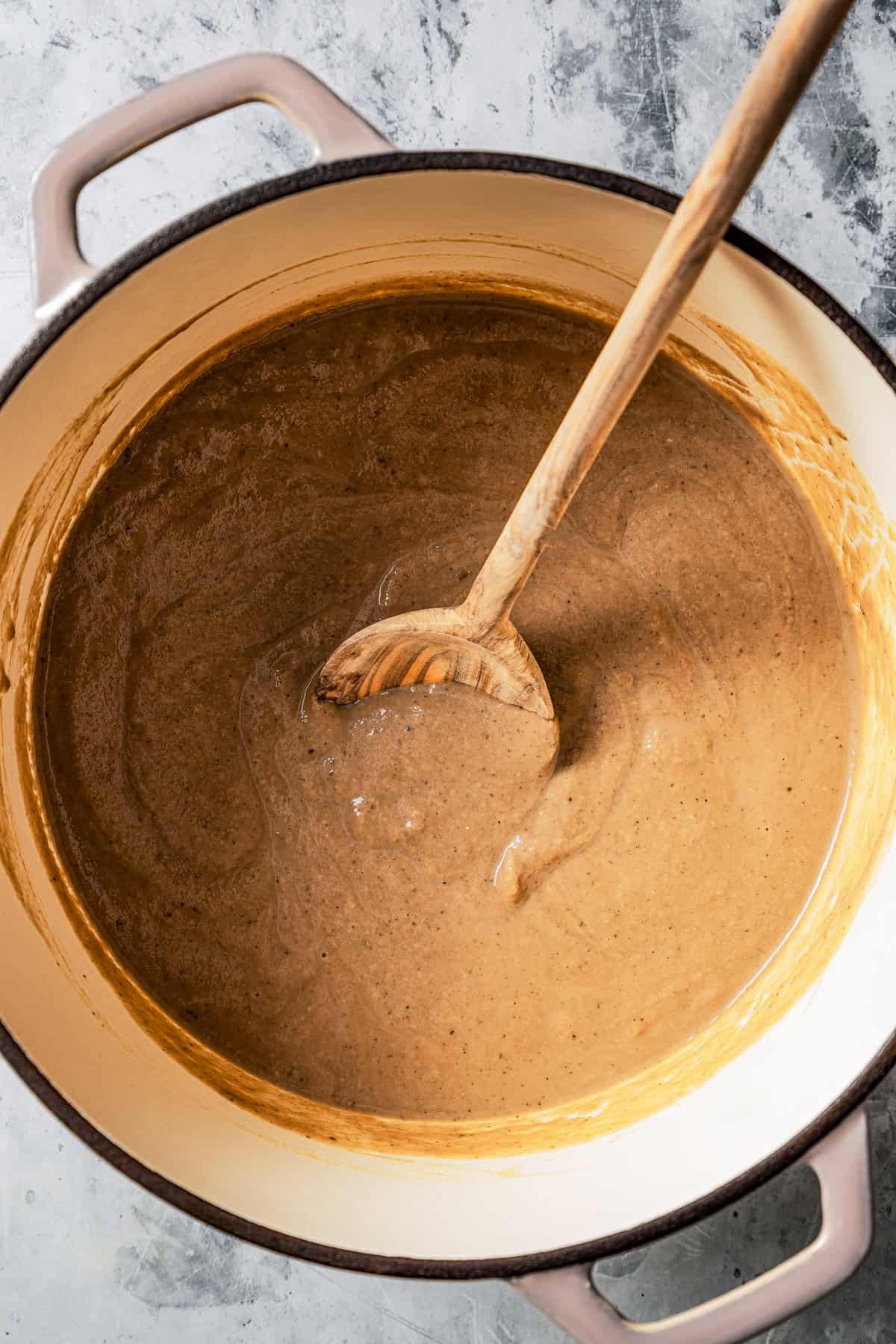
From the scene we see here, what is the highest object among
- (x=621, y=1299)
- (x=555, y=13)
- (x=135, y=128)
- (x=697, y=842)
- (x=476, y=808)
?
(x=555, y=13)

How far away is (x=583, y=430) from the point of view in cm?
112

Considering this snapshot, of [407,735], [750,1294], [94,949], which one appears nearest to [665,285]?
[407,735]

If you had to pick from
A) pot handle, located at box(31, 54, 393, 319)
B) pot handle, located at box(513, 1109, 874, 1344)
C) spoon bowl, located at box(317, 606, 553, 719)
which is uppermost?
pot handle, located at box(31, 54, 393, 319)

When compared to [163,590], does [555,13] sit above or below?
above

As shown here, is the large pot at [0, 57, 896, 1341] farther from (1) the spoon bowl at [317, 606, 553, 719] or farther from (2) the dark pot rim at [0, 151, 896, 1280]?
(1) the spoon bowl at [317, 606, 553, 719]

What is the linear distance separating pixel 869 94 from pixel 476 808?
1.22 metres

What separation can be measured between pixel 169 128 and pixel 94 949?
1.12m

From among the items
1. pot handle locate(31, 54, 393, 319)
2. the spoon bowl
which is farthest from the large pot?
the spoon bowl

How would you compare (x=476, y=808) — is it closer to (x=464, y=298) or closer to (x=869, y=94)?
(x=464, y=298)

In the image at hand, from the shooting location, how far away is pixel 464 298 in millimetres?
1560

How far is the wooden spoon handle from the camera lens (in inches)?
32.8

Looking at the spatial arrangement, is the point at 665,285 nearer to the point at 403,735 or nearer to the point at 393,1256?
the point at 403,735

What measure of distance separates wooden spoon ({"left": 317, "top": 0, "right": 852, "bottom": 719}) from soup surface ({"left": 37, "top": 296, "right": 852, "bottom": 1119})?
9 centimetres

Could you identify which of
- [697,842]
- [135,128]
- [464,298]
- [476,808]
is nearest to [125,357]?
[135,128]
